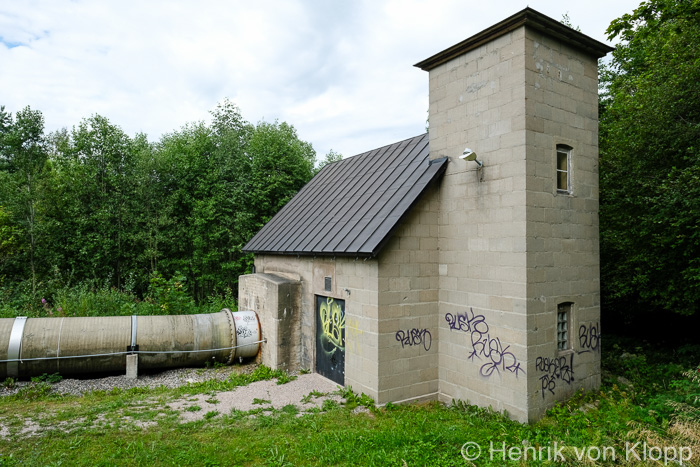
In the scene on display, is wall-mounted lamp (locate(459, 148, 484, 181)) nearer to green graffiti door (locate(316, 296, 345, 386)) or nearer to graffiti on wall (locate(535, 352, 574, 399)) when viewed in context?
graffiti on wall (locate(535, 352, 574, 399))

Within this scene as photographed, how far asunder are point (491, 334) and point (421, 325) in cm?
150

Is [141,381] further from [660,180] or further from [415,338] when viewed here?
[660,180]

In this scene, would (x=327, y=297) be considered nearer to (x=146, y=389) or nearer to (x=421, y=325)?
(x=421, y=325)

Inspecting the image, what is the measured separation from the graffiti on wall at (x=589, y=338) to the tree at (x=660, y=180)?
333cm

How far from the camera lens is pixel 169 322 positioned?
11.7m

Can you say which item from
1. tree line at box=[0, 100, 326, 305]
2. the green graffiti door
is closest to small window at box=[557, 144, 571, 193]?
the green graffiti door

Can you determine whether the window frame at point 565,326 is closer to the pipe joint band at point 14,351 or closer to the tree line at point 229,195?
the tree line at point 229,195

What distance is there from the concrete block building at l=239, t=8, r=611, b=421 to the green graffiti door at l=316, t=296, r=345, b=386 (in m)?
0.05

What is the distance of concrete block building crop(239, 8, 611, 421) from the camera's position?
773 centimetres

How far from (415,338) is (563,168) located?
4.62 metres

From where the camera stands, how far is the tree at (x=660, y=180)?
33.1 feet

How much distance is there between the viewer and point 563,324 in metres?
8.36

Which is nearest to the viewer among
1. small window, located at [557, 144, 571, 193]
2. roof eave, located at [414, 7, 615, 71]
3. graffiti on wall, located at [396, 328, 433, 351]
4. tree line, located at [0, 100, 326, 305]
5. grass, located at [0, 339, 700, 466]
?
grass, located at [0, 339, 700, 466]

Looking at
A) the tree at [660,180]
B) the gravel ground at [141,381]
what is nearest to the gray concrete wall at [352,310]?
the gravel ground at [141,381]
